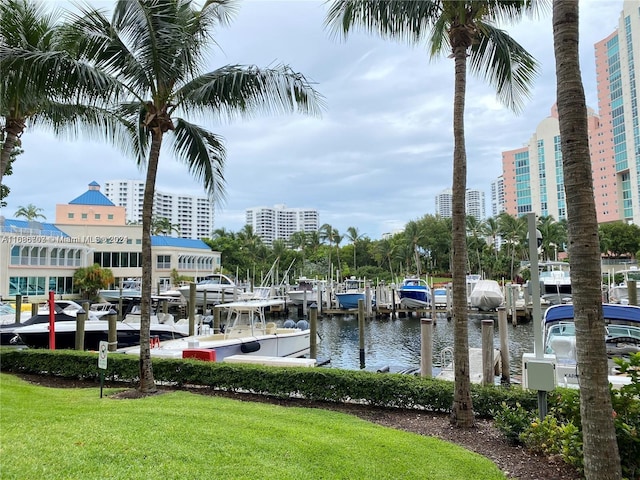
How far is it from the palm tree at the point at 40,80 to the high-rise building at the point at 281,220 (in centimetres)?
14280

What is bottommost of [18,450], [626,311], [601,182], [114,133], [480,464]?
[480,464]

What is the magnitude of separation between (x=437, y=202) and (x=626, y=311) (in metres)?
159

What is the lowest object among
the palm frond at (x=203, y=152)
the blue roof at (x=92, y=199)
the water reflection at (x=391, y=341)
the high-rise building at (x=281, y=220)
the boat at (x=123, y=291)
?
the water reflection at (x=391, y=341)

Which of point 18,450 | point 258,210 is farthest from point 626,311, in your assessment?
point 258,210

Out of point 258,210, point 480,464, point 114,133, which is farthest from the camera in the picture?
point 258,210

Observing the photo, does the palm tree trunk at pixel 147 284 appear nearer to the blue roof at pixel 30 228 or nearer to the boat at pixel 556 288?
the boat at pixel 556 288

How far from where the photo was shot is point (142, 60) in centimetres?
855

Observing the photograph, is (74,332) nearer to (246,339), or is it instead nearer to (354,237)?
(246,339)

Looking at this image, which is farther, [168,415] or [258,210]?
[258,210]

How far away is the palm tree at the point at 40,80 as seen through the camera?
7812mm

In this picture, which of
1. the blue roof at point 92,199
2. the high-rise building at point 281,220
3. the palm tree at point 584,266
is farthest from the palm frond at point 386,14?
the high-rise building at point 281,220

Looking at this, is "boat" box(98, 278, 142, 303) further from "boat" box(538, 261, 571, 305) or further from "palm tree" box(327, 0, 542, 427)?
"palm tree" box(327, 0, 542, 427)

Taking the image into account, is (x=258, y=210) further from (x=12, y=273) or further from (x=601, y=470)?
(x=601, y=470)

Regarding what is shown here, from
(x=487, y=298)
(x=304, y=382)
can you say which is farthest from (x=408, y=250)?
(x=304, y=382)
